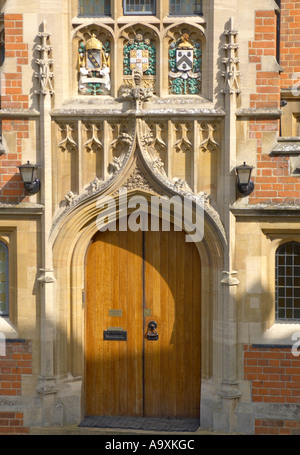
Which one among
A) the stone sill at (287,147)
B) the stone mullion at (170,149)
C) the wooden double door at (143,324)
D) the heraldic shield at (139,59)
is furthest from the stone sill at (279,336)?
the heraldic shield at (139,59)

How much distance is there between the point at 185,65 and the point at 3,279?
3970 mm

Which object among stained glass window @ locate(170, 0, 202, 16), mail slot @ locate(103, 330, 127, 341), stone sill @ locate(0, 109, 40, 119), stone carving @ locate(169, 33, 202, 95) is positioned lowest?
mail slot @ locate(103, 330, 127, 341)

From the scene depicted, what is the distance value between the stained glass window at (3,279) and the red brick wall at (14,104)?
2.50 ft

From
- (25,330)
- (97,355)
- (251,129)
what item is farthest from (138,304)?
(251,129)

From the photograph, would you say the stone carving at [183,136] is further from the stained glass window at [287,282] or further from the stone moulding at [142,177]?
the stained glass window at [287,282]

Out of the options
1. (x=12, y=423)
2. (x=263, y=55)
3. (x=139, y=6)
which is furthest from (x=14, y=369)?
(x=263, y=55)

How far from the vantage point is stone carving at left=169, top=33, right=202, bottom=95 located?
30.5 feet

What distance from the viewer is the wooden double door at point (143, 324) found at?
9672 mm

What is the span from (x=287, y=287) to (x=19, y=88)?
4.62 metres

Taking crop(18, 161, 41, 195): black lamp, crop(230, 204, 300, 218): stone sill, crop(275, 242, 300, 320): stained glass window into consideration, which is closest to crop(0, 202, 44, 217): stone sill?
crop(18, 161, 41, 195): black lamp

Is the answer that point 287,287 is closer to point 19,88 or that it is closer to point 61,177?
point 61,177

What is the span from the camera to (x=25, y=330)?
952 centimetres

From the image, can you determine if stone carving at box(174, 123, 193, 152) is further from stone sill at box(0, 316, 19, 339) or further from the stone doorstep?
the stone doorstep

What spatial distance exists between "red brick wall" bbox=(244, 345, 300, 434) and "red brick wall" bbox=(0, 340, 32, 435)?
3078 millimetres
